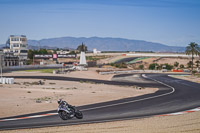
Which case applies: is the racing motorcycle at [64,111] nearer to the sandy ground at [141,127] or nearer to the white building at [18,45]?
the sandy ground at [141,127]

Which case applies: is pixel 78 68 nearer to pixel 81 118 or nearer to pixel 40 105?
pixel 40 105

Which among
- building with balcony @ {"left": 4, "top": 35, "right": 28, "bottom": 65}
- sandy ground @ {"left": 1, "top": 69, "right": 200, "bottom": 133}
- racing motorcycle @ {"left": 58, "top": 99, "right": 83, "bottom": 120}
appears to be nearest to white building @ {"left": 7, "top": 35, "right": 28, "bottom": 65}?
building with balcony @ {"left": 4, "top": 35, "right": 28, "bottom": 65}

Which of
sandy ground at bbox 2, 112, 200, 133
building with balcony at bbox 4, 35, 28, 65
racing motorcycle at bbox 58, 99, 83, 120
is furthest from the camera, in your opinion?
building with balcony at bbox 4, 35, 28, 65

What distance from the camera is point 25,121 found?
18.6 m

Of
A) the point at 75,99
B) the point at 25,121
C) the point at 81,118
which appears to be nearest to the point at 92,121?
the point at 81,118

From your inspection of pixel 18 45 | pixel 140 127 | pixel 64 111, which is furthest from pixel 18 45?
pixel 140 127

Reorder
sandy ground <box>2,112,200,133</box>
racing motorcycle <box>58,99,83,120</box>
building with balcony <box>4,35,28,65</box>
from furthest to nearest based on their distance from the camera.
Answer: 1. building with balcony <box>4,35,28,65</box>
2. racing motorcycle <box>58,99,83,120</box>
3. sandy ground <box>2,112,200,133</box>

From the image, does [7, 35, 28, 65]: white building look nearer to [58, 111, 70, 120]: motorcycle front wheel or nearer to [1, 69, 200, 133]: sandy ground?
[58, 111, 70, 120]: motorcycle front wheel

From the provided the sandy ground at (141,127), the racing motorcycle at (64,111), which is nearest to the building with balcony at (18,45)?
the racing motorcycle at (64,111)

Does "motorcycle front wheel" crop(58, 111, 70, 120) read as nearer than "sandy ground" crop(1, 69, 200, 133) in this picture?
No

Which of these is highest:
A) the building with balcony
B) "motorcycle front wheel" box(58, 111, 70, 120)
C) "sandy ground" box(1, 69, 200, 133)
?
the building with balcony

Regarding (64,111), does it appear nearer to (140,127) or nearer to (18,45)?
(140,127)

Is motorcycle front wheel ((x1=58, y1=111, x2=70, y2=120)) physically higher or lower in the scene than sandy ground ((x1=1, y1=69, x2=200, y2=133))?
higher

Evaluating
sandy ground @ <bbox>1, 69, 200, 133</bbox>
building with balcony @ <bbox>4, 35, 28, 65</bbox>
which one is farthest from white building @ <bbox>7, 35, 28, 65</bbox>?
sandy ground @ <bbox>1, 69, 200, 133</bbox>
